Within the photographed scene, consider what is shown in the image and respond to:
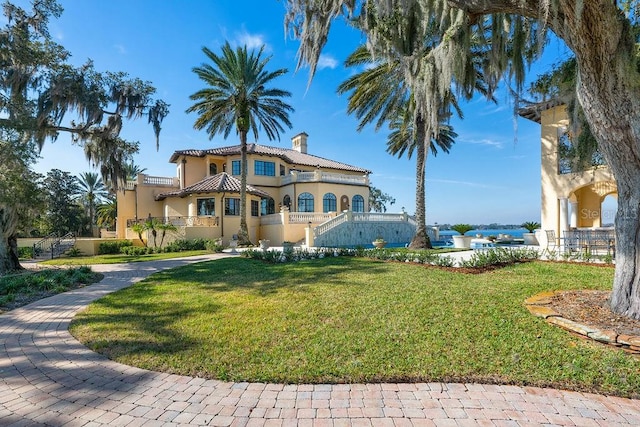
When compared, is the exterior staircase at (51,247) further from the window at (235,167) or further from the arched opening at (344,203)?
the arched opening at (344,203)

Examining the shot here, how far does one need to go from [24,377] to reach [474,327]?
233 inches

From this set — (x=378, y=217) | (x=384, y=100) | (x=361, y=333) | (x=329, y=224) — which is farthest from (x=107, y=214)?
(x=361, y=333)

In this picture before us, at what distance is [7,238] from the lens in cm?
1284

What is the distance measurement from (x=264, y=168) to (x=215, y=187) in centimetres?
685

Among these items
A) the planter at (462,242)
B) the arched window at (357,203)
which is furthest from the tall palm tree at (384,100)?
the arched window at (357,203)

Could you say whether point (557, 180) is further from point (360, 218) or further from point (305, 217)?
point (305, 217)

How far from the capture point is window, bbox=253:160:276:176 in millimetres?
29828

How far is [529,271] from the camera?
8586 millimetres

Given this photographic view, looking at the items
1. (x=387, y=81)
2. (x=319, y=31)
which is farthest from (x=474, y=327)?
(x=387, y=81)

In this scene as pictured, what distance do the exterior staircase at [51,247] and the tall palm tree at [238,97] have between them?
12.8 metres

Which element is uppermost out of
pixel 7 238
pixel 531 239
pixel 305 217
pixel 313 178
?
pixel 313 178

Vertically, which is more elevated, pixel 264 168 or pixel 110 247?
pixel 264 168

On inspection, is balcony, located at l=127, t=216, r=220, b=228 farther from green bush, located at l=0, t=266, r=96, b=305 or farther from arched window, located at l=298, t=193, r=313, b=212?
green bush, located at l=0, t=266, r=96, b=305

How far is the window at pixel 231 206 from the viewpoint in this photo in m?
25.0
